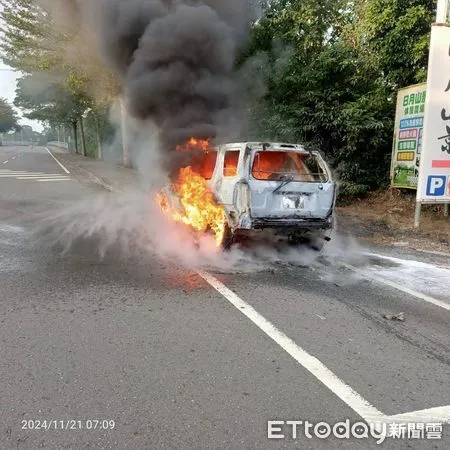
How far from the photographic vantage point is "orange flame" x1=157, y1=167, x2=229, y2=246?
6.41 metres

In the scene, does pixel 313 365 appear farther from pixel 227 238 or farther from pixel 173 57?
pixel 173 57

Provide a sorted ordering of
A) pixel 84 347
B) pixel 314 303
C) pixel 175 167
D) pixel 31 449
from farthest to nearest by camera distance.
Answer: pixel 175 167
pixel 314 303
pixel 84 347
pixel 31 449

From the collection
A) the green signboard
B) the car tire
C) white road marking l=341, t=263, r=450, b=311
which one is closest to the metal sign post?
the green signboard

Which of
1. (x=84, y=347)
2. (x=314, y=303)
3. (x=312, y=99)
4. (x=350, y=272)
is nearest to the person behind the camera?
(x=84, y=347)

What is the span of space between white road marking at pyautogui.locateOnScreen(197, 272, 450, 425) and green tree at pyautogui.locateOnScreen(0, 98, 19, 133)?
87476 mm

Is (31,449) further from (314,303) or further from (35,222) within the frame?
(35,222)

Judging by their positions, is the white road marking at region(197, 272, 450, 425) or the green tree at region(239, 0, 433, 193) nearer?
the white road marking at region(197, 272, 450, 425)

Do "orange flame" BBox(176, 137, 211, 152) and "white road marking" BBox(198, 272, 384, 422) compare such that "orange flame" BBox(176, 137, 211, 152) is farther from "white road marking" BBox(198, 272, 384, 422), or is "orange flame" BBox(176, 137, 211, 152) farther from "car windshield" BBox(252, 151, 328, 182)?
"white road marking" BBox(198, 272, 384, 422)

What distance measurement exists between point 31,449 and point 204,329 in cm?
172

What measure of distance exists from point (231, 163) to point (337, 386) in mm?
4043

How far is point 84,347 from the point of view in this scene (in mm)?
3287

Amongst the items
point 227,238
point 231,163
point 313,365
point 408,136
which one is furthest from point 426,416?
point 408,136

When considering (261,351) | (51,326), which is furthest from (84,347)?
(261,351)

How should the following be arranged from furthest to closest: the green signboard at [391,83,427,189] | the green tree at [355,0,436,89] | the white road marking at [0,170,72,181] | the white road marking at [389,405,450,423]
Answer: the white road marking at [0,170,72,181], the green tree at [355,0,436,89], the green signboard at [391,83,427,189], the white road marking at [389,405,450,423]
